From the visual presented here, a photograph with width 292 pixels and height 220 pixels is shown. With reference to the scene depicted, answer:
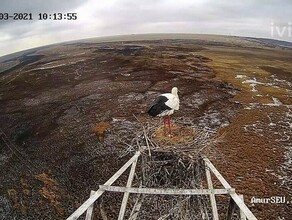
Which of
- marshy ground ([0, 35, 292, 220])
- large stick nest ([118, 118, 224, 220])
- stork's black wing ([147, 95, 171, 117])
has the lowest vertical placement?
marshy ground ([0, 35, 292, 220])

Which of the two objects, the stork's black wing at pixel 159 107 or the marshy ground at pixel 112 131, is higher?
the stork's black wing at pixel 159 107

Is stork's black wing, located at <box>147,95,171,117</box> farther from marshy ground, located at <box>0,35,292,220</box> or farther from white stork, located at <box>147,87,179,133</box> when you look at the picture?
marshy ground, located at <box>0,35,292,220</box>

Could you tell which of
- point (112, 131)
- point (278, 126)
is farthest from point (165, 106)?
point (278, 126)

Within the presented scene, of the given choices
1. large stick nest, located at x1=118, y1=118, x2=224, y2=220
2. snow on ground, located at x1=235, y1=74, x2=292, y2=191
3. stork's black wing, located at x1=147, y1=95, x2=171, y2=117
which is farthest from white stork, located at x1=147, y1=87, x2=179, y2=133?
snow on ground, located at x1=235, y1=74, x2=292, y2=191

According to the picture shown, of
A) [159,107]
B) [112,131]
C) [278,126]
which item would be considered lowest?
[112,131]

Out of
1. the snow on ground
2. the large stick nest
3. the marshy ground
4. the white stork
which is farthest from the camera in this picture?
the snow on ground

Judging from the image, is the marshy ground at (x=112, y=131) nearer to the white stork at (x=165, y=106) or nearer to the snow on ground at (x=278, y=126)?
the snow on ground at (x=278, y=126)

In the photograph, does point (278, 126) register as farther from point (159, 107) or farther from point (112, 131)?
point (159, 107)

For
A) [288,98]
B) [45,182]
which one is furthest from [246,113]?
[45,182]

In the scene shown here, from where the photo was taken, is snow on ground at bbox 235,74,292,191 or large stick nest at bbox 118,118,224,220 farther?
snow on ground at bbox 235,74,292,191

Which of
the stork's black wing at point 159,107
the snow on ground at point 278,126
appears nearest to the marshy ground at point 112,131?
the snow on ground at point 278,126
